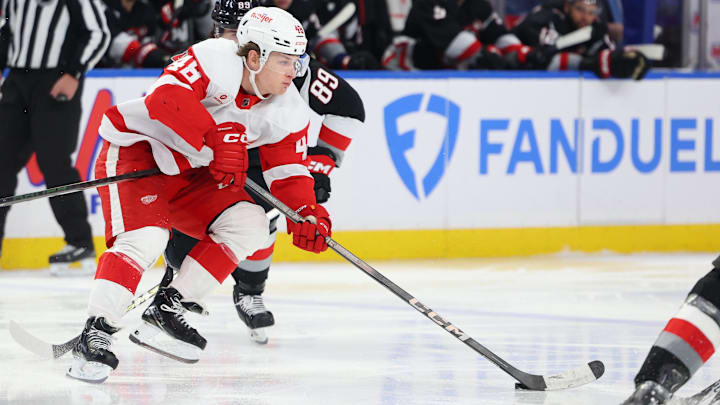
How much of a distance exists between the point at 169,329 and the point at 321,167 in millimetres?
829

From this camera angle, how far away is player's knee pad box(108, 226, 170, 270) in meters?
2.90

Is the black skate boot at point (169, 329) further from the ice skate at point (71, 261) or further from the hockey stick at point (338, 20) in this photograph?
the hockey stick at point (338, 20)

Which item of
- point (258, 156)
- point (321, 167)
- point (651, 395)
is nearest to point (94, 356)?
point (258, 156)

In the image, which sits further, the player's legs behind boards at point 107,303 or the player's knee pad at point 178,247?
the player's knee pad at point 178,247

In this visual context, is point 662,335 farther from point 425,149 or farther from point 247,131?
point 425,149

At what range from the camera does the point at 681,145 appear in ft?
19.5

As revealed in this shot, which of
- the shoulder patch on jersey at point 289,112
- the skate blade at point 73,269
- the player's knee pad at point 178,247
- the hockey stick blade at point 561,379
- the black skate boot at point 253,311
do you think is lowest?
the skate blade at point 73,269

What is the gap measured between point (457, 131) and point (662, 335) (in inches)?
133

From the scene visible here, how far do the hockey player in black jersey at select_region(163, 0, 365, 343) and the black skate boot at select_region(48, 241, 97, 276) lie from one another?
148cm

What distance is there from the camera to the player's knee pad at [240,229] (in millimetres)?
3086

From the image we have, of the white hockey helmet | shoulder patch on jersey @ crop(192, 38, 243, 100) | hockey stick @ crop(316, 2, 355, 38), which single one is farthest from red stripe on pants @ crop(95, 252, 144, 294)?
hockey stick @ crop(316, 2, 355, 38)

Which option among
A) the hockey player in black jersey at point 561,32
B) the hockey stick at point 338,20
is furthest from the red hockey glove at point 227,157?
the hockey player in black jersey at point 561,32

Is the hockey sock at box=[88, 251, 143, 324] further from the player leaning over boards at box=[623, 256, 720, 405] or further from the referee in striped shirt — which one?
the referee in striped shirt

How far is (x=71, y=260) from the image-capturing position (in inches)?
197
